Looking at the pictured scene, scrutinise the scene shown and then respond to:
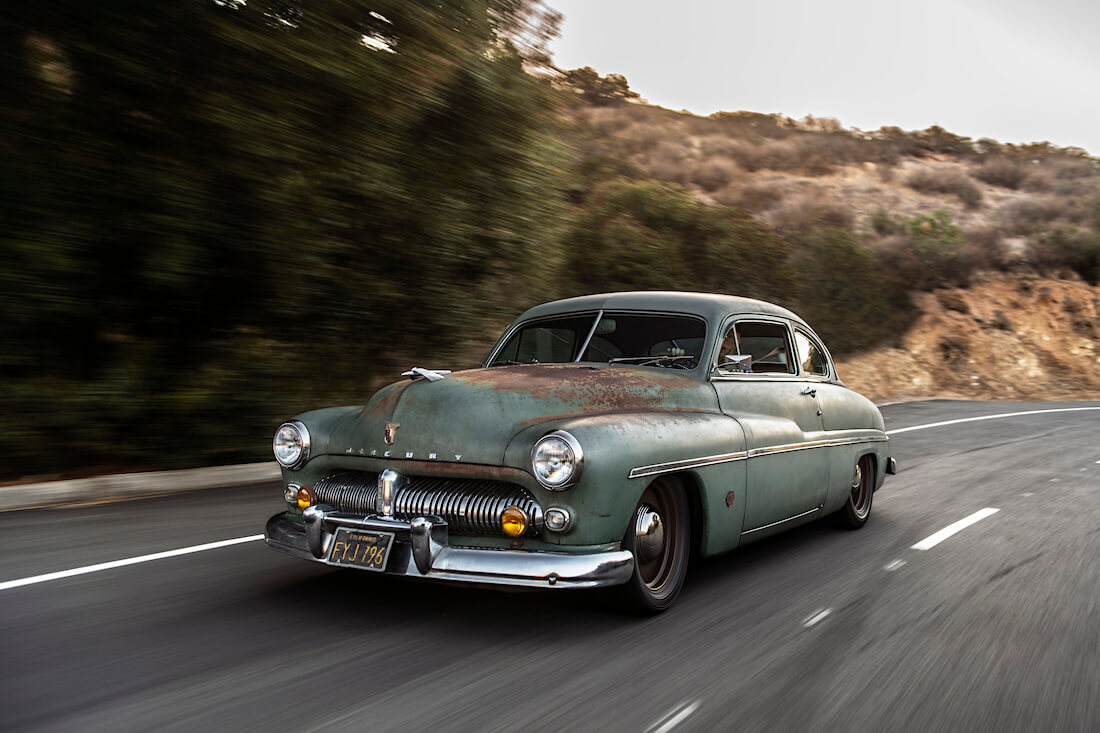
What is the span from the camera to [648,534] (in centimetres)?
421

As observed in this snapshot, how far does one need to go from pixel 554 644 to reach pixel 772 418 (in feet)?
7.13

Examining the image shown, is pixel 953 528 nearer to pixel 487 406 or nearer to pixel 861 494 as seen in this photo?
pixel 861 494

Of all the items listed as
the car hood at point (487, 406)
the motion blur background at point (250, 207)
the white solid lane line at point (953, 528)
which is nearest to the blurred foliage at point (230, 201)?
the motion blur background at point (250, 207)

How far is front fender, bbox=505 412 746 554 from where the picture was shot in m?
3.81

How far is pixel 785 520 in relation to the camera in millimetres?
5309

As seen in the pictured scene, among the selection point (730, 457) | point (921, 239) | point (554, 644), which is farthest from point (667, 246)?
point (921, 239)

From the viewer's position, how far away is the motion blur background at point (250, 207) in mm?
7398

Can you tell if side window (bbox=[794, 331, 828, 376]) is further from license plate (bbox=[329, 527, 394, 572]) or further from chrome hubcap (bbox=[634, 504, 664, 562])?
license plate (bbox=[329, 527, 394, 572])

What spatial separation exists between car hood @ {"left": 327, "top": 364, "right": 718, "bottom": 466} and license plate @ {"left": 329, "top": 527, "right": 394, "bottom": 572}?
38 cm

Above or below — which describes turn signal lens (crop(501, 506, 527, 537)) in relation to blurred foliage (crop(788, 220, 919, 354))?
below

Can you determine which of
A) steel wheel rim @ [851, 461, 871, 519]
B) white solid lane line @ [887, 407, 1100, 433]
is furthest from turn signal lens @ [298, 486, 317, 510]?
white solid lane line @ [887, 407, 1100, 433]

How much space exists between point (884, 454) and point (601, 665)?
4224 mm

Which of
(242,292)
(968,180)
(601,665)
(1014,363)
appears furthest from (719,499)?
(968,180)

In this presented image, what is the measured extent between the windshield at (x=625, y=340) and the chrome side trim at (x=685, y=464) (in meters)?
0.62
